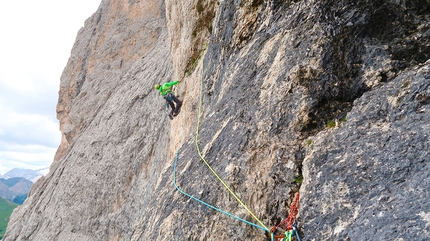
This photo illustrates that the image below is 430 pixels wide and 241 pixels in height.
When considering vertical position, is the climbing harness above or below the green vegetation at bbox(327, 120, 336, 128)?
below

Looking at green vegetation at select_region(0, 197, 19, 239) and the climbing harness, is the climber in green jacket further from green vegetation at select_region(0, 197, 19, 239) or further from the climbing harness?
green vegetation at select_region(0, 197, 19, 239)

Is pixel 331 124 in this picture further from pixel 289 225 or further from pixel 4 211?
pixel 4 211

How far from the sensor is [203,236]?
4383 millimetres

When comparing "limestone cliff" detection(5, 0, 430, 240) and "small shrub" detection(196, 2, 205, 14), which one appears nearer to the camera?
"limestone cliff" detection(5, 0, 430, 240)

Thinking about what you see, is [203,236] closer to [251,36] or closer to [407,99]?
[407,99]

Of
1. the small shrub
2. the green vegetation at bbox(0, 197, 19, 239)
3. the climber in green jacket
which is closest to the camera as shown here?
the small shrub

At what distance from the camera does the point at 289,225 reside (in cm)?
365

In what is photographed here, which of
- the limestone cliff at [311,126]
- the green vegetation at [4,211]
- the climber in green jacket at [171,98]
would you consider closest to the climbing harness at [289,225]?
the limestone cliff at [311,126]

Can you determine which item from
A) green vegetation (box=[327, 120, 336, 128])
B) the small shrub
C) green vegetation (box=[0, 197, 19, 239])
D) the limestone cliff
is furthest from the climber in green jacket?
green vegetation (box=[0, 197, 19, 239])

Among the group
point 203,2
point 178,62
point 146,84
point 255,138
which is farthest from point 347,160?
point 146,84

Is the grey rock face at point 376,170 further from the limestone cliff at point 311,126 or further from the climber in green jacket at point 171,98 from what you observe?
the climber in green jacket at point 171,98

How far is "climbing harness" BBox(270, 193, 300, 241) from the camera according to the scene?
11.6 feet

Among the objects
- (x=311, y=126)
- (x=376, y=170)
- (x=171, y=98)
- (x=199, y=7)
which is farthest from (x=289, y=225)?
(x=171, y=98)

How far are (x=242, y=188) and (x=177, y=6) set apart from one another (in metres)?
7.94
